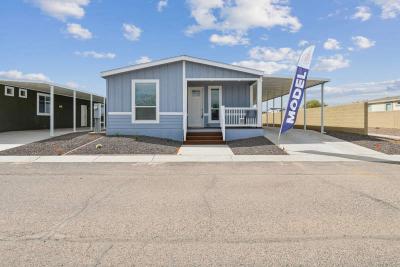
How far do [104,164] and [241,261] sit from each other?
23.3 feet

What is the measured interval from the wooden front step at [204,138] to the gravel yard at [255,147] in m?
0.64

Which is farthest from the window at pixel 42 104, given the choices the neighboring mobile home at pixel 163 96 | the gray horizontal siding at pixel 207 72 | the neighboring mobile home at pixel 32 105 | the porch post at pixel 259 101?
the porch post at pixel 259 101

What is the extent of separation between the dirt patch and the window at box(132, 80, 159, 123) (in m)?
1.35

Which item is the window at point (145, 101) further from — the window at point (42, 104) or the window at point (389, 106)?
the window at point (389, 106)

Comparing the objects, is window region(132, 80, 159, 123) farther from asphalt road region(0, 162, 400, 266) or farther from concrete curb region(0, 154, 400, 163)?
asphalt road region(0, 162, 400, 266)

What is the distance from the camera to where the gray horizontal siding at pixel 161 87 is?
1495 centimetres

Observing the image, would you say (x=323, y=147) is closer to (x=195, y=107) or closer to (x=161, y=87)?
(x=195, y=107)

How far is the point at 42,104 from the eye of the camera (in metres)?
21.9

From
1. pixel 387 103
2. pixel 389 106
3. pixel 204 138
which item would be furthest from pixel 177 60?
pixel 389 106

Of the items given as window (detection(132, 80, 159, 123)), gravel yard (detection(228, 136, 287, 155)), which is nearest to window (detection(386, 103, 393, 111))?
gravel yard (detection(228, 136, 287, 155))

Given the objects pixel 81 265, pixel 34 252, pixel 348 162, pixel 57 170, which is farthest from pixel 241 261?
pixel 348 162

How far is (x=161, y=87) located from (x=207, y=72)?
2.29 m

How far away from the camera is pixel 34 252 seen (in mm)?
3227

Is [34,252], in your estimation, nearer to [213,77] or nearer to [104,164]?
[104,164]
